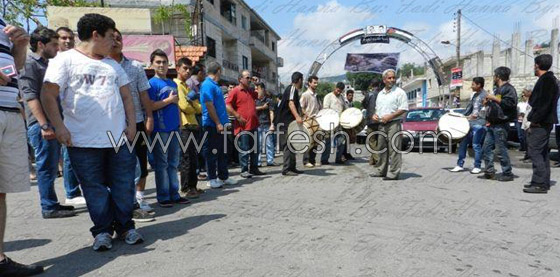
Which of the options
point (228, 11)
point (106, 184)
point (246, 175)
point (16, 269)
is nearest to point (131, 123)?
point (106, 184)

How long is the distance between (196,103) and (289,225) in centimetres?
241

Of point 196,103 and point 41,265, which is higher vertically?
Result: point 196,103

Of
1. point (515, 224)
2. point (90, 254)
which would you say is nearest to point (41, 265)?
point (90, 254)

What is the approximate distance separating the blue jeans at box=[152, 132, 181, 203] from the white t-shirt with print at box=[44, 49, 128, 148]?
1316mm

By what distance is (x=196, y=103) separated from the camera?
5.31 m

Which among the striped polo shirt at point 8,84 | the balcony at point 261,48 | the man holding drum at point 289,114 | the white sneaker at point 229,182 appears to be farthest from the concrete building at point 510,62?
the striped polo shirt at point 8,84

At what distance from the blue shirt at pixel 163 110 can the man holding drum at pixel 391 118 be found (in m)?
3.43

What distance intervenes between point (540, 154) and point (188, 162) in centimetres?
475

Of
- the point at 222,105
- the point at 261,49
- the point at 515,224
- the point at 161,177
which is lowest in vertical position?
the point at 515,224

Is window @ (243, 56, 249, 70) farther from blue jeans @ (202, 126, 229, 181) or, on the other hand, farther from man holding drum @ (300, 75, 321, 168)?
blue jeans @ (202, 126, 229, 181)

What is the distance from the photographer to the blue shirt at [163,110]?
4.30 m

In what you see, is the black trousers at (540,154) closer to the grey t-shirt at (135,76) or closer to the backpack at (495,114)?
the backpack at (495,114)

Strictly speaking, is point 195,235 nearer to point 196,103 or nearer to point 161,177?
point 161,177

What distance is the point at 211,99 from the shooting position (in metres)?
5.41
